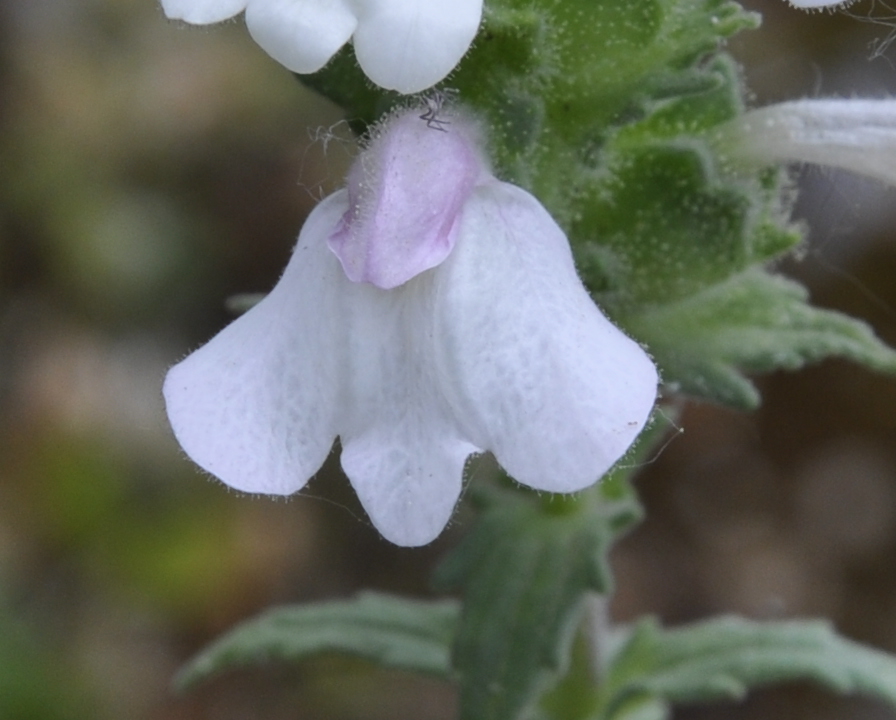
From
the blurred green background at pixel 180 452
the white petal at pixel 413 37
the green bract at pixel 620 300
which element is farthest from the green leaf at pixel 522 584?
the blurred green background at pixel 180 452

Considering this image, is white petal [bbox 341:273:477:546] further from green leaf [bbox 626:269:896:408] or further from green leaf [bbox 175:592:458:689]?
green leaf [bbox 175:592:458:689]

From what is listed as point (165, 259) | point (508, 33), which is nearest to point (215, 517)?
point (165, 259)

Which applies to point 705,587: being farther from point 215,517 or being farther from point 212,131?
point 212,131

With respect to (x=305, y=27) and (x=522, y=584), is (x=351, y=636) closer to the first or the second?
(x=522, y=584)

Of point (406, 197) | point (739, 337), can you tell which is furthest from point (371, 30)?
point (739, 337)

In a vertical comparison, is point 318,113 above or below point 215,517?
above

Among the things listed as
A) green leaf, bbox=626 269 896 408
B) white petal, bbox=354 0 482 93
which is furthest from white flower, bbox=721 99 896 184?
white petal, bbox=354 0 482 93

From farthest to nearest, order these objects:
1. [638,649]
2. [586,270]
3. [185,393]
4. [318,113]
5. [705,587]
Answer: [318,113], [705,587], [638,649], [586,270], [185,393]
